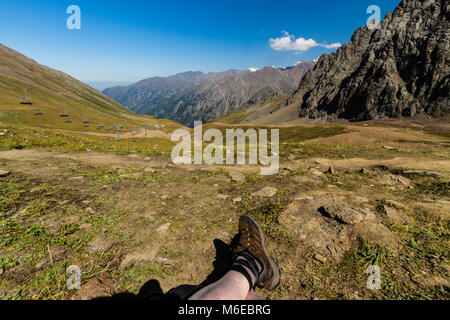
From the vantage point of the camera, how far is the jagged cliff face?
10844 cm

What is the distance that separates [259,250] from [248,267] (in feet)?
1.31

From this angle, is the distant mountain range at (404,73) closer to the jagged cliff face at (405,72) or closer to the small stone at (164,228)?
the jagged cliff face at (405,72)

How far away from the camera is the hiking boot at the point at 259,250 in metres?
3.42

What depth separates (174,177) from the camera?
9023mm

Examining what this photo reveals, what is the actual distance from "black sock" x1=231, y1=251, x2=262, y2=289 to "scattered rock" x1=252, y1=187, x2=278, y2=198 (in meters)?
3.12

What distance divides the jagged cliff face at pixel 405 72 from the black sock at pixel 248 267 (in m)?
158

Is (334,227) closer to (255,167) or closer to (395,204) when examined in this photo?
(395,204)

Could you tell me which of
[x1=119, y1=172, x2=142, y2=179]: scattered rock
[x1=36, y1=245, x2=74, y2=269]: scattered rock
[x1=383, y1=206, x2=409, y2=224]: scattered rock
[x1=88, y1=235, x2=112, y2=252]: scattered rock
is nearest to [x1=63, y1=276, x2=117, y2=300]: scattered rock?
[x1=88, y1=235, x2=112, y2=252]: scattered rock

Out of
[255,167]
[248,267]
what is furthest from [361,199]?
[255,167]

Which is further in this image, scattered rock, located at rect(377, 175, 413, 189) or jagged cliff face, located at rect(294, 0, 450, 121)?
jagged cliff face, located at rect(294, 0, 450, 121)

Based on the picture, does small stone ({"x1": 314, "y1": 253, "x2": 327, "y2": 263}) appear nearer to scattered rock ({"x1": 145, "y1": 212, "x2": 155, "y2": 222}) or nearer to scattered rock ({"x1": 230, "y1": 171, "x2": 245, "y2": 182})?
scattered rock ({"x1": 145, "y1": 212, "x2": 155, "y2": 222})

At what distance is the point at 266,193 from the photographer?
6895mm
